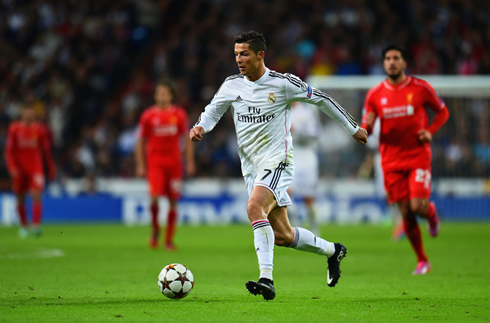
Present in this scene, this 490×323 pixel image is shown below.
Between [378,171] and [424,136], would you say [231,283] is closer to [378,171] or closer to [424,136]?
[424,136]

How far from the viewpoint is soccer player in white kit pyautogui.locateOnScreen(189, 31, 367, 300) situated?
600cm

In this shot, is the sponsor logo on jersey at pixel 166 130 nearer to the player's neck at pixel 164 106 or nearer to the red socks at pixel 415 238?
the player's neck at pixel 164 106

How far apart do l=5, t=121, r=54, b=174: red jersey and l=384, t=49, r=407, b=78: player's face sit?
845cm

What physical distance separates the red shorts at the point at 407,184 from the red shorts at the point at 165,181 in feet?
14.2

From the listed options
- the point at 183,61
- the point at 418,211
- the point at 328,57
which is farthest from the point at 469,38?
the point at 418,211

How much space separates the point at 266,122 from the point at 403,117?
7.74ft

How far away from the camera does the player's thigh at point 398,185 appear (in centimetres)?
798

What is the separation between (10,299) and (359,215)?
13491 mm

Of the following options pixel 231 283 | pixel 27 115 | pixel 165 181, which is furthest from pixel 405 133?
pixel 27 115

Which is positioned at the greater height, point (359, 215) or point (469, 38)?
point (469, 38)

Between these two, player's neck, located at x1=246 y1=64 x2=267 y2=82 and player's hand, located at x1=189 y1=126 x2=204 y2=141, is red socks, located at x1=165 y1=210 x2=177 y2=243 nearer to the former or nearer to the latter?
player's neck, located at x1=246 y1=64 x2=267 y2=82

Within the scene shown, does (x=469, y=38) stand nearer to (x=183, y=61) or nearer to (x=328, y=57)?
(x=328, y=57)

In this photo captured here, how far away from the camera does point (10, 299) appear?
5.77m

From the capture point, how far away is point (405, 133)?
7.91 meters
